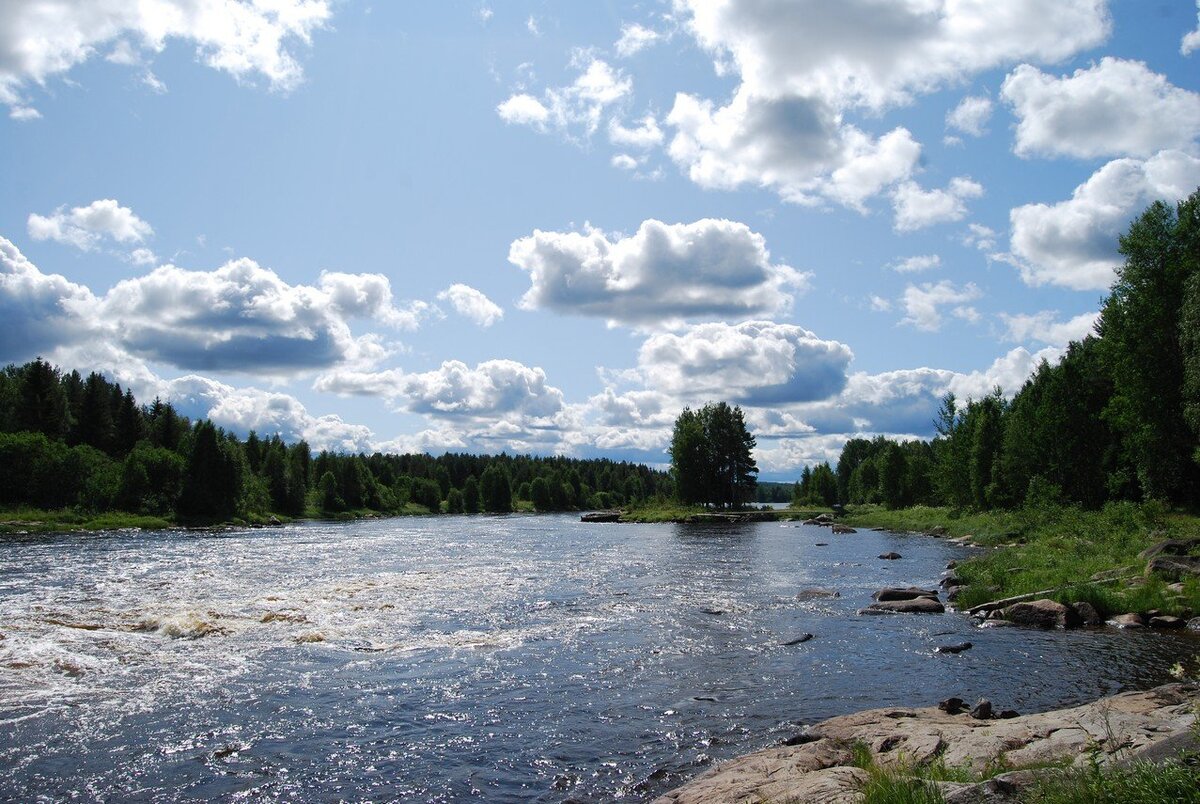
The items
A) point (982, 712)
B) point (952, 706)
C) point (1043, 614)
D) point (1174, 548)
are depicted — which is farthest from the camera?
point (1174, 548)

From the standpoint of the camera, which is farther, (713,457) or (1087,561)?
(713,457)

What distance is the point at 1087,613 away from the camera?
23.8m

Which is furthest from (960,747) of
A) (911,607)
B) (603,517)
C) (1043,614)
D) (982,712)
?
(603,517)

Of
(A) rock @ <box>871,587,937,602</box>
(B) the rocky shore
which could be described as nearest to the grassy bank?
(A) rock @ <box>871,587,937,602</box>

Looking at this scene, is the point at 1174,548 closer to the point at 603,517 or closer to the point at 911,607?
the point at 911,607

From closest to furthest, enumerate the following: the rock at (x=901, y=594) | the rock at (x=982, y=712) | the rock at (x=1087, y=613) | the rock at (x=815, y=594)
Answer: the rock at (x=982, y=712)
the rock at (x=1087, y=613)
the rock at (x=901, y=594)
the rock at (x=815, y=594)

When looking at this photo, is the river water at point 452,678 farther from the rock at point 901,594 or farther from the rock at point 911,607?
the rock at point 911,607

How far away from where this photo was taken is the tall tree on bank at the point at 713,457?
407ft

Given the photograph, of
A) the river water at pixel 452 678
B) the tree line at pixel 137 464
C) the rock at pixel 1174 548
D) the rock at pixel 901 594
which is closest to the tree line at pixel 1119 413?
the rock at pixel 1174 548

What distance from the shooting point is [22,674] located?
18312 mm

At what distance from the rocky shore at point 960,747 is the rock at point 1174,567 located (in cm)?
1449

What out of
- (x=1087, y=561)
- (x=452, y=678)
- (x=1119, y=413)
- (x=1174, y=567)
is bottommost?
(x=452, y=678)

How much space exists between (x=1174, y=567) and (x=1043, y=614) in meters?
6.60

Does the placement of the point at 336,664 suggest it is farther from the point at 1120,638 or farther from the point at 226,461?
the point at 226,461
